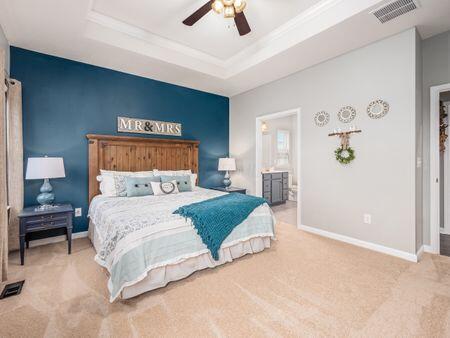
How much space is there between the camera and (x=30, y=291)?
1.99 m

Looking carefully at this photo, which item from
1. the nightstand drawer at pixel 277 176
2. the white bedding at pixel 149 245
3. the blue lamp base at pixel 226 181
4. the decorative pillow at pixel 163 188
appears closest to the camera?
the white bedding at pixel 149 245

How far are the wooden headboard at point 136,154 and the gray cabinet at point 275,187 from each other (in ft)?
5.81

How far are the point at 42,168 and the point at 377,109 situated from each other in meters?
4.28

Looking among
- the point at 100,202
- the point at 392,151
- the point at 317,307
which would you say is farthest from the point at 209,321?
the point at 392,151

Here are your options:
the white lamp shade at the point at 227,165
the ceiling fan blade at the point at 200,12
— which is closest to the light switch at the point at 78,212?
the white lamp shade at the point at 227,165

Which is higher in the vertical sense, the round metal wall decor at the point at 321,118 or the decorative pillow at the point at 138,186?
the round metal wall decor at the point at 321,118

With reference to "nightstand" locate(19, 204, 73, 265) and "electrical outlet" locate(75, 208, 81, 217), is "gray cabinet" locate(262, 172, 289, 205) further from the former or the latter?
"nightstand" locate(19, 204, 73, 265)

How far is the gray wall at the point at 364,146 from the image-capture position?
2.60 meters

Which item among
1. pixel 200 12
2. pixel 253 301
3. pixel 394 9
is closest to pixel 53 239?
pixel 253 301

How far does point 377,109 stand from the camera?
2.82 metres

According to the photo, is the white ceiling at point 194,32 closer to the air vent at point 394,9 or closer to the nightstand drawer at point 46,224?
the air vent at point 394,9

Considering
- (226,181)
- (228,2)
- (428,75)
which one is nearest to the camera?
(228,2)

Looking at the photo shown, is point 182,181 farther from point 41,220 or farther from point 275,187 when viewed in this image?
point 275,187

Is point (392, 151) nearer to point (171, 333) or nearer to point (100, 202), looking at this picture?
point (171, 333)
